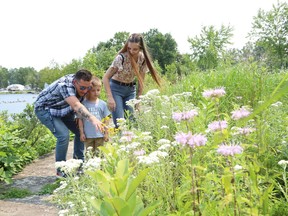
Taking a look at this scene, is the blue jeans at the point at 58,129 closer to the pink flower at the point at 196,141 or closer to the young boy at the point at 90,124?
the young boy at the point at 90,124

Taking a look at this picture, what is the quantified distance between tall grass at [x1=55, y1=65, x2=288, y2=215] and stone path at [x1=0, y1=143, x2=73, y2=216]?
1.07 meters

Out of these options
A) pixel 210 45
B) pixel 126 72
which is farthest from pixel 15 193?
pixel 210 45

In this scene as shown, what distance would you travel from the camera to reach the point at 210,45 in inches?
360

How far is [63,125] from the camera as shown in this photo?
4.41 m

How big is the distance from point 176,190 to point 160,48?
47672 millimetres

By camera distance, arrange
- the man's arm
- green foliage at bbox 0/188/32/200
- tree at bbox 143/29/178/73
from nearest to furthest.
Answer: the man's arm → green foliage at bbox 0/188/32/200 → tree at bbox 143/29/178/73

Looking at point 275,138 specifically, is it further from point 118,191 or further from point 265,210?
point 118,191

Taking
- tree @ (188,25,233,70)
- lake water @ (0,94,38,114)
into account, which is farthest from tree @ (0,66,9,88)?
tree @ (188,25,233,70)

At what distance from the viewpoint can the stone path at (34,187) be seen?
141 inches

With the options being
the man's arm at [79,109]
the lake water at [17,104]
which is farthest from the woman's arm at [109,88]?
the lake water at [17,104]

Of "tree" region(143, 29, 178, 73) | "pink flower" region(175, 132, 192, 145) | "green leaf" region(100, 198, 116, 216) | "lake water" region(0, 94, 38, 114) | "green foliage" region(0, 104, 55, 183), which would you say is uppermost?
"tree" region(143, 29, 178, 73)

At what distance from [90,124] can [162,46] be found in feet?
152

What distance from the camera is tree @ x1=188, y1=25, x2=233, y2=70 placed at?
9176 millimetres

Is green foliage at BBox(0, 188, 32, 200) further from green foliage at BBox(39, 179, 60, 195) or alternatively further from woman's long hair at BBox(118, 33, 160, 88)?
woman's long hair at BBox(118, 33, 160, 88)
